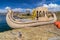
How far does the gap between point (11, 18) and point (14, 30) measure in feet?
0.61

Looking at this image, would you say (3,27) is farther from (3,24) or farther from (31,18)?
(31,18)

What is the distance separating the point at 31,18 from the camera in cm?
283

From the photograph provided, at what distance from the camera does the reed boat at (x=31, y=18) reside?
2.77 m

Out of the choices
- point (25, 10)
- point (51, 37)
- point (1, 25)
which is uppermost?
point (25, 10)

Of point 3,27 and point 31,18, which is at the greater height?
point 31,18

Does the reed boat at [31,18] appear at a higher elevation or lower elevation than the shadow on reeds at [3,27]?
higher

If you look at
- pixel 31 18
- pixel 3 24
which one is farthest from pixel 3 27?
pixel 31 18

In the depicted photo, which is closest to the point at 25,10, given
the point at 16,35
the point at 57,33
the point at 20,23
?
the point at 20,23

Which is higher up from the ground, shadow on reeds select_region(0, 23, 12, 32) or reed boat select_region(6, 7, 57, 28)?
reed boat select_region(6, 7, 57, 28)

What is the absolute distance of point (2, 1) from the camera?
2.76 meters

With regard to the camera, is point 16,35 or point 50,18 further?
point 50,18

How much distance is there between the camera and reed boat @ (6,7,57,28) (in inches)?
109

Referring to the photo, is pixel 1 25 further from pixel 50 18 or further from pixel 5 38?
pixel 50 18

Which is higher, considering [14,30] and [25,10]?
[25,10]
